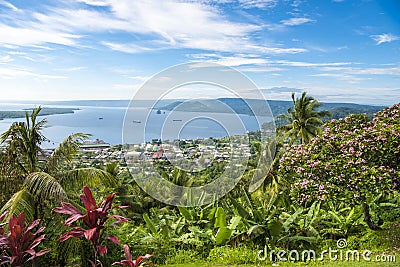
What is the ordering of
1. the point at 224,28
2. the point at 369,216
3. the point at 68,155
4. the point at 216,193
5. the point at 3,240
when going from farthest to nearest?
the point at 224,28 < the point at 216,193 < the point at 369,216 < the point at 68,155 < the point at 3,240

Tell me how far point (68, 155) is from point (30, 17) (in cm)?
437

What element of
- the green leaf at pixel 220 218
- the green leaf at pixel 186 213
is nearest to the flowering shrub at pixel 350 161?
the green leaf at pixel 220 218

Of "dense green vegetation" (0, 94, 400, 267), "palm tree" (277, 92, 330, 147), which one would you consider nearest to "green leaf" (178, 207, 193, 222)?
"dense green vegetation" (0, 94, 400, 267)

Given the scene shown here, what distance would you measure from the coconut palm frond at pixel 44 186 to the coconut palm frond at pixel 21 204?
81mm

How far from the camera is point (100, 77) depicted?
2220cm

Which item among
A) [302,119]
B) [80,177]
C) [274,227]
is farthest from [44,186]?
[302,119]

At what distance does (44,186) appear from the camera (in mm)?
4293

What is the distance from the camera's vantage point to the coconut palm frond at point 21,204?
160 inches

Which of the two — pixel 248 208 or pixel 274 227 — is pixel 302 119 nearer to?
pixel 248 208

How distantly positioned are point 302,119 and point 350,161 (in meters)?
16.6

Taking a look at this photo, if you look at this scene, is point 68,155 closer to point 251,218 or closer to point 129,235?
point 129,235

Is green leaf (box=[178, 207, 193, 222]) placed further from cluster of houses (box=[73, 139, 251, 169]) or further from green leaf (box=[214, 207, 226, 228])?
cluster of houses (box=[73, 139, 251, 169])

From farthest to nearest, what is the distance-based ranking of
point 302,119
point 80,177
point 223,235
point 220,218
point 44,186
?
point 302,119
point 220,218
point 223,235
point 80,177
point 44,186

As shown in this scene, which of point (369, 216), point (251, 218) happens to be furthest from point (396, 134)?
point (251, 218)
